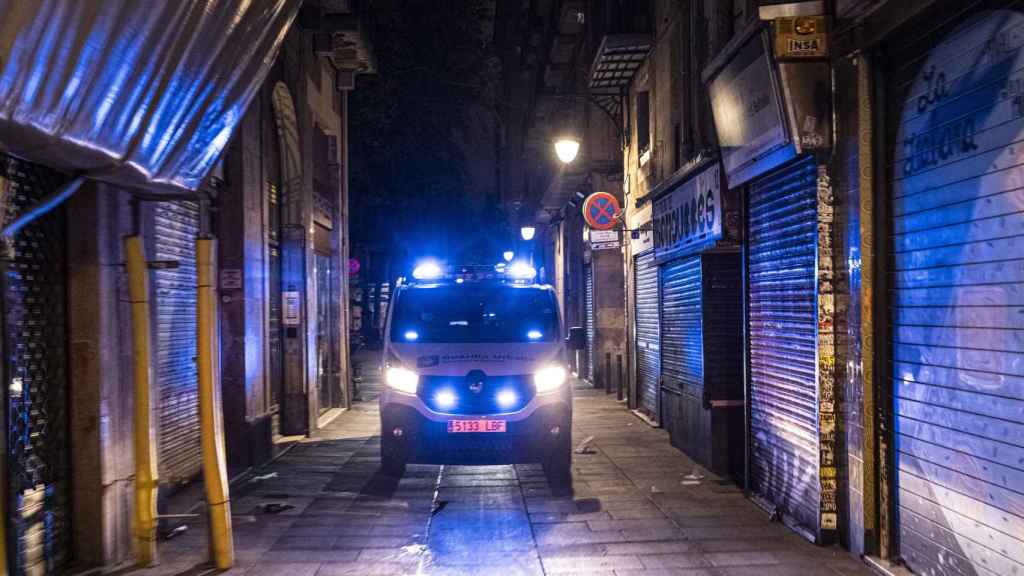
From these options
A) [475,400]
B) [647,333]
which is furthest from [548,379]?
[647,333]

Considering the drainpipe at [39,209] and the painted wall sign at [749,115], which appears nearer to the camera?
the drainpipe at [39,209]

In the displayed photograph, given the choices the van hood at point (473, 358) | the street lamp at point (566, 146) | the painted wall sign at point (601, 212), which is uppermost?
the street lamp at point (566, 146)

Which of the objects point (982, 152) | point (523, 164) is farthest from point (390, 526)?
point (523, 164)

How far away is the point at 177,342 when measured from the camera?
8.21m

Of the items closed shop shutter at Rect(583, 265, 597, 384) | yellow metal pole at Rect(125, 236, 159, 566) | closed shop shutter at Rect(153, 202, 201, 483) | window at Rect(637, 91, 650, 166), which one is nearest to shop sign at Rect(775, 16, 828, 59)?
yellow metal pole at Rect(125, 236, 159, 566)

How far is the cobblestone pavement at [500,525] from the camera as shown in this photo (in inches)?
225

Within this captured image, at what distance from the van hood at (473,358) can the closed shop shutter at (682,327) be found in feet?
7.76

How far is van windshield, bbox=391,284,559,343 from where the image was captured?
870 cm

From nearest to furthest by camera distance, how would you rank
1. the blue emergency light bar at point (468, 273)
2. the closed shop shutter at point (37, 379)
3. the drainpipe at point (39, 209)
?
the drainpipe at point (39, 209), the closed shop shutter at point (37, 379), the blue emergency light bar at point (468, 273)

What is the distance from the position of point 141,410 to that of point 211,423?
0.55 metres

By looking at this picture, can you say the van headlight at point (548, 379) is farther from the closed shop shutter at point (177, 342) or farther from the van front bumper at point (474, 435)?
the closed shop shutter at point (177, 342)

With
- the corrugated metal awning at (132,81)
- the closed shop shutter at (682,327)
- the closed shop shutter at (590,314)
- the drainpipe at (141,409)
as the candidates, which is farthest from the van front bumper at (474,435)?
the closed shop shutter at (590,314)

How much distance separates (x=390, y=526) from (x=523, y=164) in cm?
2982

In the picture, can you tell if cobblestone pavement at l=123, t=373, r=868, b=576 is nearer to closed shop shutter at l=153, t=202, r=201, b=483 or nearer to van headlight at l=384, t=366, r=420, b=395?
closed shop shutter at l=153, t=202, r=201, b=483
